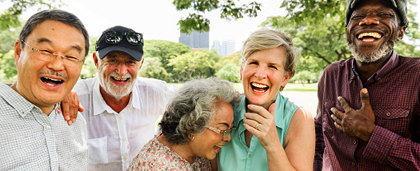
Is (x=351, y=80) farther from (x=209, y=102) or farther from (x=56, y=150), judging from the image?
(x=56, y=150)

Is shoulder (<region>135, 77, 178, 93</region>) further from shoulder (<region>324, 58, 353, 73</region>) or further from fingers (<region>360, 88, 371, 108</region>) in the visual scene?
fingers (<region>360, 88, 371, 108</region>)

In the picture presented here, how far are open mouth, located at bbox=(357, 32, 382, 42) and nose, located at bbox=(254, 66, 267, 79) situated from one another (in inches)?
43.4

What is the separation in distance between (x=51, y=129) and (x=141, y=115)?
1419 mm

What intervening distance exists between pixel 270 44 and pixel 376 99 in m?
1.16

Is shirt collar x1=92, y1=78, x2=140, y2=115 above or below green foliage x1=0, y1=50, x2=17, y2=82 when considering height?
above

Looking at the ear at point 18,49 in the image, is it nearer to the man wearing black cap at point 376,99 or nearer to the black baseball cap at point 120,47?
the black baseball cap at point 120,47

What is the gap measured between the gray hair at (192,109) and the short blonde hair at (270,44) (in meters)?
0.35

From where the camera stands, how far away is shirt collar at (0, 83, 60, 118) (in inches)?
63.7

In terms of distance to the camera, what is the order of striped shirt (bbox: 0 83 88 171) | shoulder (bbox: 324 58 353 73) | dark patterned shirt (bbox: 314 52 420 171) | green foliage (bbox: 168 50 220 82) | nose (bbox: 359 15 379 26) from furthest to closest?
green foliage (bbox: 168 50 220 82), shoulder (bbox: 324 58 353 73), nose (bbox: 359 15 379 26), dark patterned shirt (bbox: 314 52 420 171), striped shirt (bbox: 0 83 88 171)

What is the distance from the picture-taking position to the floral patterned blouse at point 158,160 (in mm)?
1970

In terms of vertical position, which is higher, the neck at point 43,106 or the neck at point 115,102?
the neck at point 43,106

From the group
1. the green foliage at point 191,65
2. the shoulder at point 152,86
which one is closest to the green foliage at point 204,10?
the shoulder at point 152,86

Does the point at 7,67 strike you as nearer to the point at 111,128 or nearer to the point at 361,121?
the point at 111,128

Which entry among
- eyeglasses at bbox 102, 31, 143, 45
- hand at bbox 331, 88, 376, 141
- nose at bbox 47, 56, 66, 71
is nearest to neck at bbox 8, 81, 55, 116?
nose at bbox 47, 56, 66, 71
